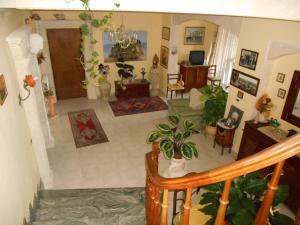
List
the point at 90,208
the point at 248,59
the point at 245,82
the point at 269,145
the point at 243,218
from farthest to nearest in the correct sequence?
1. the point at 245,82
2. the point at 248,59
3. the point at 269,145
4. the point at 90,208
5. the point at 243,218

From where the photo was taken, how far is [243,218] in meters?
1.51

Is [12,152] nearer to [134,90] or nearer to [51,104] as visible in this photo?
[51,104]

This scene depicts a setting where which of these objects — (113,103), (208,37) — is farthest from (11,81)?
(208,37)

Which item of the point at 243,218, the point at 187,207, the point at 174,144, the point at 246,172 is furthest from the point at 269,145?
the point at 246,172

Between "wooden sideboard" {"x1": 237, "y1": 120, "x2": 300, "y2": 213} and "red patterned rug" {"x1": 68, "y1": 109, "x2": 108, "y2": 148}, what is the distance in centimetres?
323

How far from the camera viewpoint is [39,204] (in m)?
3.65

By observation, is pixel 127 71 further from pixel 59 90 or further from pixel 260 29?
pixel 260 29

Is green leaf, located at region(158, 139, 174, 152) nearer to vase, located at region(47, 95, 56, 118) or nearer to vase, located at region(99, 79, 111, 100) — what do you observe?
vase, located at region(47, 95, 56, 118)

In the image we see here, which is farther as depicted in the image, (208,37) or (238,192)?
(208,37)

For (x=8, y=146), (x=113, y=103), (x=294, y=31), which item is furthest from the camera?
(x=113, y=103)

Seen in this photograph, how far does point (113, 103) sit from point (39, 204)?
467cm

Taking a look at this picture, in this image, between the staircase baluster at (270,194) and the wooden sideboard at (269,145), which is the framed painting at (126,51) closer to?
the wooden sideboard at (269,145)

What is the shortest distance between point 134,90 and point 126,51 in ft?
4.50

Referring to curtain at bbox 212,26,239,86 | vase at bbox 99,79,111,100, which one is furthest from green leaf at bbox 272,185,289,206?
curtain at bbox 212,26,239,86
